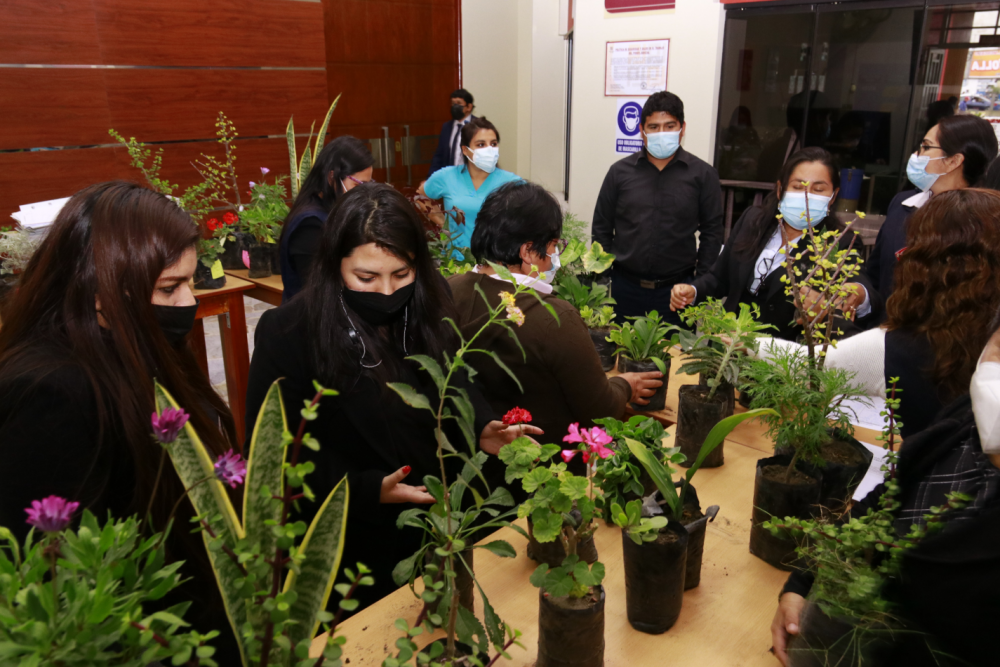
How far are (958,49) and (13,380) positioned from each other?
492 cm

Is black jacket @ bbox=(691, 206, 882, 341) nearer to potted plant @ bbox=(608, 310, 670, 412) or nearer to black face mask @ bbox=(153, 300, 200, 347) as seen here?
potted plant @ bbox=(608, 310, 670, 412)

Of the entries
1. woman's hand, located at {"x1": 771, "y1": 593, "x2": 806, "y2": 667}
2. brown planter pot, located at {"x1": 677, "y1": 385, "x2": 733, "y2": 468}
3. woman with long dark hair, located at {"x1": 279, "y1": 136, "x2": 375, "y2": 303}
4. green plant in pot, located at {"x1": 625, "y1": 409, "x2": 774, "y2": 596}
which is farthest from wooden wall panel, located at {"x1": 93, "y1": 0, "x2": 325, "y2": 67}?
woman's hand, located at {"x1": 771, "y1": 593, "x2": 806, "y2": 667}

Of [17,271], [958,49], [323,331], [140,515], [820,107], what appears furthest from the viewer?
[820,107]

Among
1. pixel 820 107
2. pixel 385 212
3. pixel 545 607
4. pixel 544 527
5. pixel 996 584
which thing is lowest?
pixel 545 607

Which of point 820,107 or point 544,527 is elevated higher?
point 820,107

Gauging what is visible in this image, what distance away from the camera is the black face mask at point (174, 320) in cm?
132

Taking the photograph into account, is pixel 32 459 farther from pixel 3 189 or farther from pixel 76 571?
pixel 3 189

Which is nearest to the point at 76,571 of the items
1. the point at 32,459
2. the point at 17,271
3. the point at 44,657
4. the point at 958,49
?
the point at 44,657

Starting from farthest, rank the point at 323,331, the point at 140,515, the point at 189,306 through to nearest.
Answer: the point at 323,331, the point at 189,306, the point at 140,515

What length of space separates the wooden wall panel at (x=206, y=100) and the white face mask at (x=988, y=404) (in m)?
5.81

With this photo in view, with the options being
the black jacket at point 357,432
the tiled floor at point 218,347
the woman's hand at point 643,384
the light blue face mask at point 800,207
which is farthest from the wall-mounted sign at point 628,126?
the black jacket at point 357,432

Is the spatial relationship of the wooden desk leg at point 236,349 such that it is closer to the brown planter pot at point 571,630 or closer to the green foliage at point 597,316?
the green foliage at point 597,316

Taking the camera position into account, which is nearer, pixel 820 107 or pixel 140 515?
pixel 140 515

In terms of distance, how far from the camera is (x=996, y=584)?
0.71m
